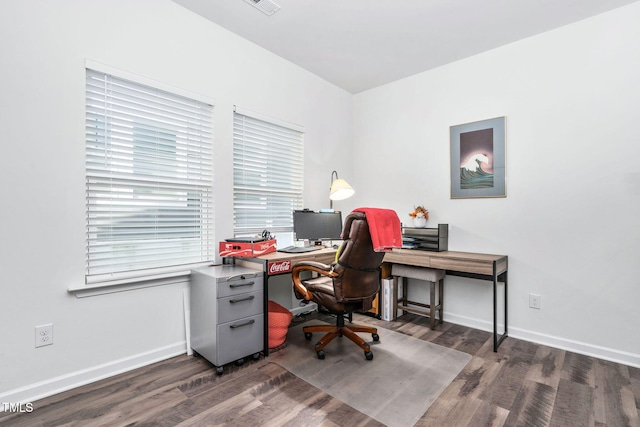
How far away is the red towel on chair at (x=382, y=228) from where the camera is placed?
88.2 inches

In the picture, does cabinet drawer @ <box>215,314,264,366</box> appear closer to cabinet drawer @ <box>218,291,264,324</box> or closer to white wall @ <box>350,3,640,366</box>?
cabinet drawer @ <box>218,291,264,324</box>

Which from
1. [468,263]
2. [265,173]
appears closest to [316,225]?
[265,173]

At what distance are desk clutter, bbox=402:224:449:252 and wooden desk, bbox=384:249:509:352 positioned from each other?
9 cm

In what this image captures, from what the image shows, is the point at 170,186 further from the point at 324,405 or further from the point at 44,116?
the point at 324,405

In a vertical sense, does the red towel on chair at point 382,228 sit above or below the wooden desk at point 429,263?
above

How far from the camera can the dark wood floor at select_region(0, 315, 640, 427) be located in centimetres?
171

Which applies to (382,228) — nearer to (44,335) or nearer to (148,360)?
(148,360)

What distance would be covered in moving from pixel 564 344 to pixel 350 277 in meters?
1.99

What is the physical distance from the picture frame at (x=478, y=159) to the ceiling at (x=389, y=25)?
779mm

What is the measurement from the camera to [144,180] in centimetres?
234

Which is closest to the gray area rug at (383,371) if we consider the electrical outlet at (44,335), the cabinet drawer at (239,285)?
the cabinet drawer at (239,285)

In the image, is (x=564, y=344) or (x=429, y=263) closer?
(x=564, y=344)

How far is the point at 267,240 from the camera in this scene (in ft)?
9.16

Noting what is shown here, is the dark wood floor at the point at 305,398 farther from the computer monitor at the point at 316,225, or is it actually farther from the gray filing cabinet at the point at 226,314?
the computer monitor at the point at 316,225
